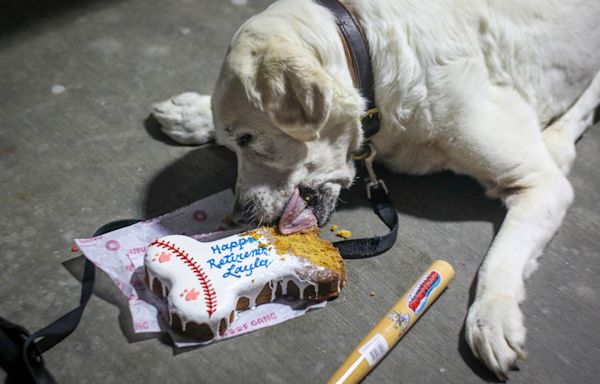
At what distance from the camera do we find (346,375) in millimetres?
1470

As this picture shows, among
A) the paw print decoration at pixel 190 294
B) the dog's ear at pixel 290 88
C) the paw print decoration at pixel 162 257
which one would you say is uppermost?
the dog's ear at pixel 290 88

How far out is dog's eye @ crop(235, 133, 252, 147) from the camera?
68.9 inches

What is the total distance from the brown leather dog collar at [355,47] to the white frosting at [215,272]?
1.94 feet

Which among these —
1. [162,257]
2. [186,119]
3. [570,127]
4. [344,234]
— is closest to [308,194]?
[344,234]

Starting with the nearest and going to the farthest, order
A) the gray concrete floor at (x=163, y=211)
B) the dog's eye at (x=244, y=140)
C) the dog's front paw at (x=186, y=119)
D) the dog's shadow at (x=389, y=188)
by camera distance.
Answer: the gray concrete floor at (x=163, y=211) → the dog's eye at (x=244, y=140) → the dog's shadow at (x=389, y=188) → the dog's front paw at (x=186, y=119)

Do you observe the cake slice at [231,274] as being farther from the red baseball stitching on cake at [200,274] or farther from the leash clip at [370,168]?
the leash clip at [370,168]

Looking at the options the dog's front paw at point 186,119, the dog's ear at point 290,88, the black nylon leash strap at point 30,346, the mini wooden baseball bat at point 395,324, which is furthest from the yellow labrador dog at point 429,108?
the black nylon leash strap at point 30,346

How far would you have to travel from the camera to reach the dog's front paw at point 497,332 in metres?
1.54

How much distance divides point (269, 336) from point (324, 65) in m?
0.83

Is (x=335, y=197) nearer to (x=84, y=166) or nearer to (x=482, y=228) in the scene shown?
(x=482, y=228)

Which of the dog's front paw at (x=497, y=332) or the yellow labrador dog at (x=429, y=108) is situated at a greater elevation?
the yellow labrador dog at (x=429, y=108)

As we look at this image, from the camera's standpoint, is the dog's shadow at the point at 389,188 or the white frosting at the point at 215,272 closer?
the white frosting at the point at 215,272

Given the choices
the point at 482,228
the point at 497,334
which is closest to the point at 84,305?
the point at 497,334

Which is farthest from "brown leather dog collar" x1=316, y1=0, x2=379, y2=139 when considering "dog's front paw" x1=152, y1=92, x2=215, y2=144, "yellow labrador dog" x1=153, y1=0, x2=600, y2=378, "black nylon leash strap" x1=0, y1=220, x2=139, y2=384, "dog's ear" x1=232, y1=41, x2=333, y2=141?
"black nylon leash strap" x1=0, y1=220, x2=139, y2=384
